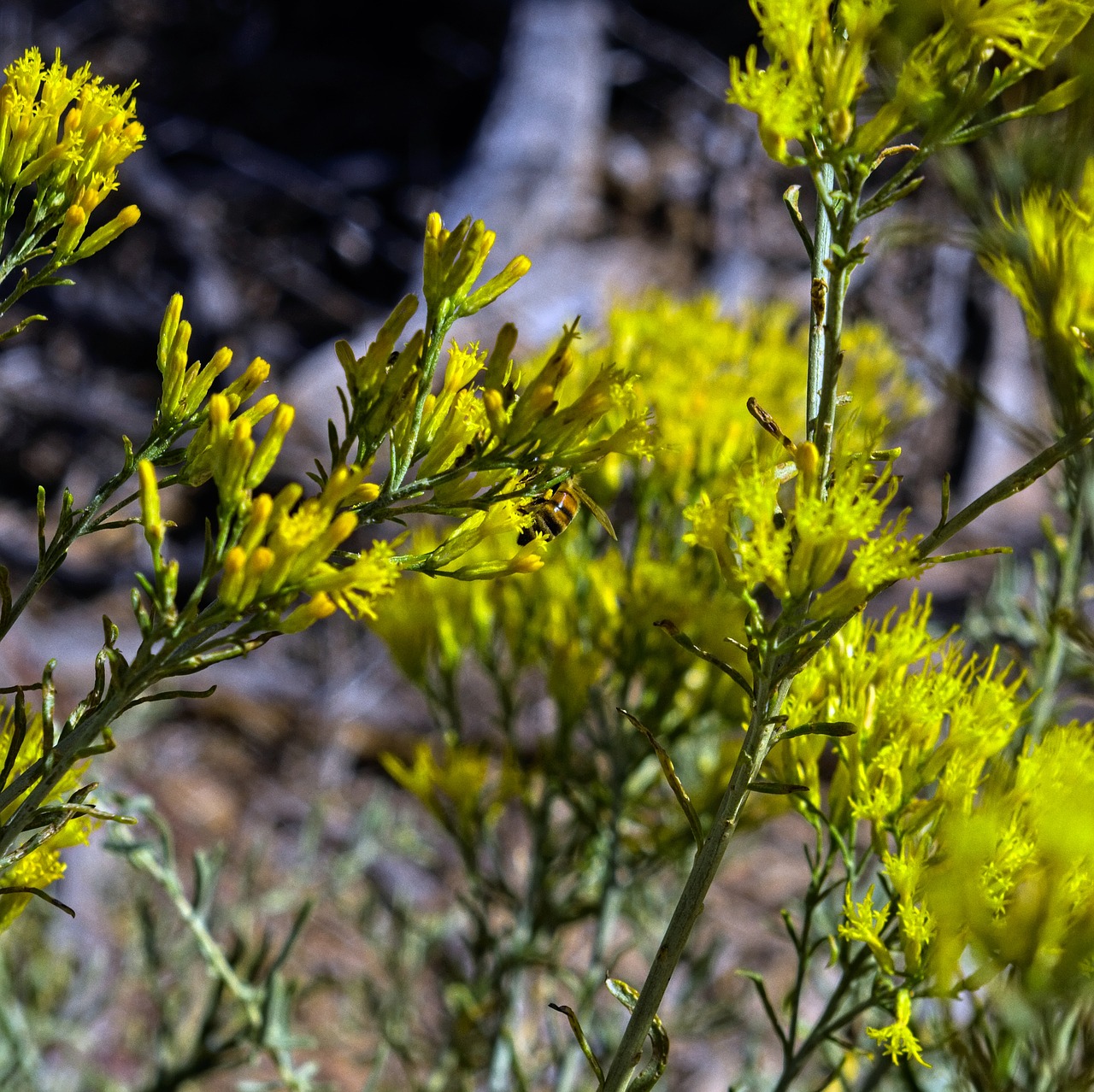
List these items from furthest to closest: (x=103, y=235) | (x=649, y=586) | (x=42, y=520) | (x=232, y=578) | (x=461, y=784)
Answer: (x=461, y=784) < (x=649, y=586) < (x=103, y=235) < (x=42, y=520) < (x=232, y=578)

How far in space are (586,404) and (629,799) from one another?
0.93 metres

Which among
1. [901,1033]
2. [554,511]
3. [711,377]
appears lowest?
[901,1033]

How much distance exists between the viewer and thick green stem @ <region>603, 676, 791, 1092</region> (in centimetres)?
73

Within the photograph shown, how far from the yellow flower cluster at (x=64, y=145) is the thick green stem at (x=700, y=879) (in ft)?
1.99

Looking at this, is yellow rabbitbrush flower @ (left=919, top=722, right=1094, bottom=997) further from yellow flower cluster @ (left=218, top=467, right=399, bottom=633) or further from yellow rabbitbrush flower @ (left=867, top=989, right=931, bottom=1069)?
yellow flower cluster @ (left=218, top=467, right=399, bottom=633)

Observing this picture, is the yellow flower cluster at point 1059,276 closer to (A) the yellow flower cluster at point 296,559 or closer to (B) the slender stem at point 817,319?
(B) the slender stem at point 817,319

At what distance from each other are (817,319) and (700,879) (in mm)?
400

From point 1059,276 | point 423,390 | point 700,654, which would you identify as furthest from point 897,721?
point 423,390

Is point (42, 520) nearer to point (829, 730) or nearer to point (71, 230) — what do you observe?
point (71, 230)

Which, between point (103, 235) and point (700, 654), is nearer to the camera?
point (700, 654)

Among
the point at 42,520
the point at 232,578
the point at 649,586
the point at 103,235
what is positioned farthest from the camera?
the point at 649,586

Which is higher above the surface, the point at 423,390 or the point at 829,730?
the point at 423,390

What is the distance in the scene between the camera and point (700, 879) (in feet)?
2.42

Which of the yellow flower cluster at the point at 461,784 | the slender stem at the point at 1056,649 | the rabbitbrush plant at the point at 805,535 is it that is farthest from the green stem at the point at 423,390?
the slender stem at the point at 1056,649
